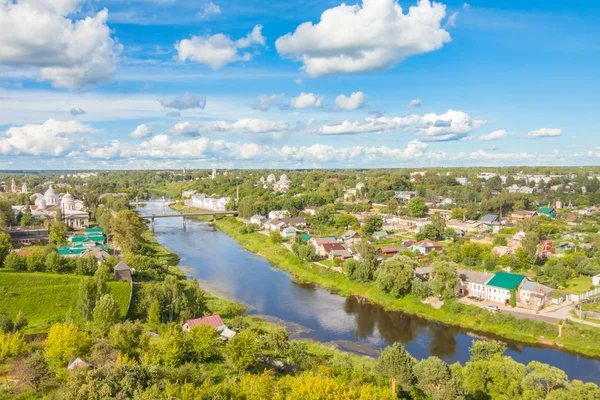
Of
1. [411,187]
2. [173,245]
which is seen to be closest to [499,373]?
[173,245]

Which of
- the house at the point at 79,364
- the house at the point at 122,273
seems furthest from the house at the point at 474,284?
the house at the point at 79,364

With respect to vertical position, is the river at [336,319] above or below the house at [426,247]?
below

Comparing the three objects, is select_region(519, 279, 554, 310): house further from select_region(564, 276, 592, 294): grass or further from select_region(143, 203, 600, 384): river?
select_region(143, 203, 600, 384): river

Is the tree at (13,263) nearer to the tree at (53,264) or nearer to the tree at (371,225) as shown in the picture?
the tree at (53,264)

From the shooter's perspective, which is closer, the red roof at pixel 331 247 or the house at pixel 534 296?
the house at pixel 534 296

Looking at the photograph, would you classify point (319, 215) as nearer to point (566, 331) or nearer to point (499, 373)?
point (566, 331)

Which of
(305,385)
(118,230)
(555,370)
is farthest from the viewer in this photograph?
(118,230)
